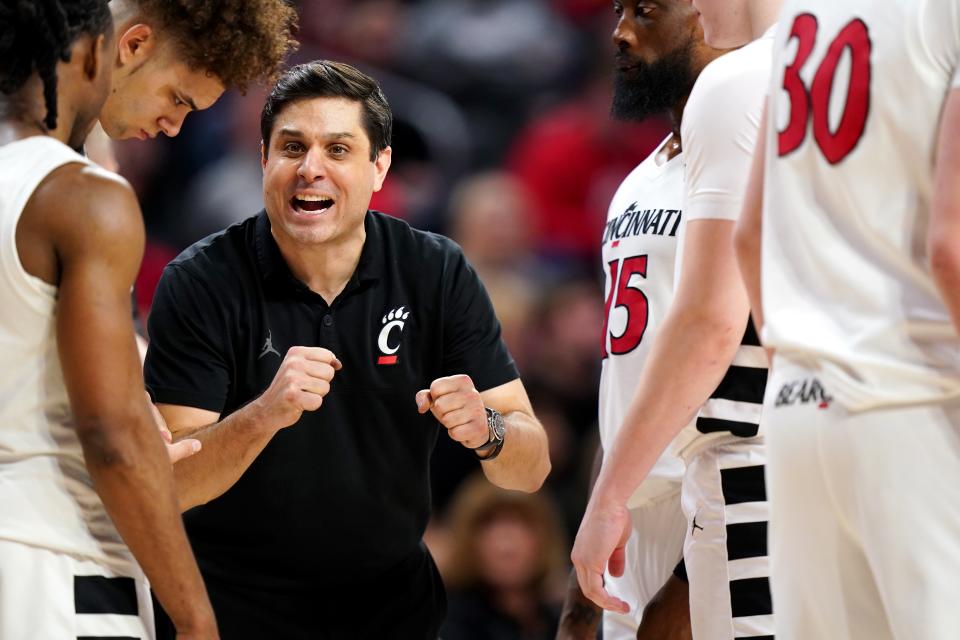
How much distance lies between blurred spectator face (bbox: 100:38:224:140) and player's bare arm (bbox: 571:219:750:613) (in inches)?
49.7

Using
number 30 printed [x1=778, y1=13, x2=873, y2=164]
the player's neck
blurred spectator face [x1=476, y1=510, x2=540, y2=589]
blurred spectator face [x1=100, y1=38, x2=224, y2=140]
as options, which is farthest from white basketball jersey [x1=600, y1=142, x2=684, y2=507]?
blurred spectator face [x1=476, y1=510, x2=540, y2=589]

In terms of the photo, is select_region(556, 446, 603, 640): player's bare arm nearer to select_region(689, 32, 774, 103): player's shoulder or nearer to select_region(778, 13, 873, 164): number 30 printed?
select_region(689, 32, 774, 103): player's shoulder

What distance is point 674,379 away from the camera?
2949mm

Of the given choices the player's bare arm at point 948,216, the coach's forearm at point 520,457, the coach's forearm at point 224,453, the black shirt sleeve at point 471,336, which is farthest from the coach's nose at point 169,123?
the player's bare arm at point 948,216

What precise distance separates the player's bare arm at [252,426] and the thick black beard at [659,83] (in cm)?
145

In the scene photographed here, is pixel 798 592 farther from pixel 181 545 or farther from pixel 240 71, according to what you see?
pixel 240 71

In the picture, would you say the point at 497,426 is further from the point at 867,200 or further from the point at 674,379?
the point at 867,200

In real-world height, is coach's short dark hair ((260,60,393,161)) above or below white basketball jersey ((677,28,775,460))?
above

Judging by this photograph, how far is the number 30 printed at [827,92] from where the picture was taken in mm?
2197

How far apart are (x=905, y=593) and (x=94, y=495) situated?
144cm

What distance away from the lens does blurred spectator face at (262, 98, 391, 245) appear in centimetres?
376

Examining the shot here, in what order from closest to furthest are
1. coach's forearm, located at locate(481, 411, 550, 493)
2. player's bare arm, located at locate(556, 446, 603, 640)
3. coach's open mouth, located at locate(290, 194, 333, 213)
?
1. coach's forearm, located at locate(481, 411, 550, 493)
2. coach's open mouth, located at locate(290, 194, 333, 213)
3. player's bare arm, located at locate(556, 446, 603, 640)

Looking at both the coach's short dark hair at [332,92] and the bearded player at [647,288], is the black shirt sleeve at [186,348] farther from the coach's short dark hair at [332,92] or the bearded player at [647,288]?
the bearded player at [647,288]

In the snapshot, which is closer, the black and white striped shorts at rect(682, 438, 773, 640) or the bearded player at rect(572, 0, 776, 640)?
the bearded player at rect(572, 0, 776, 640)
